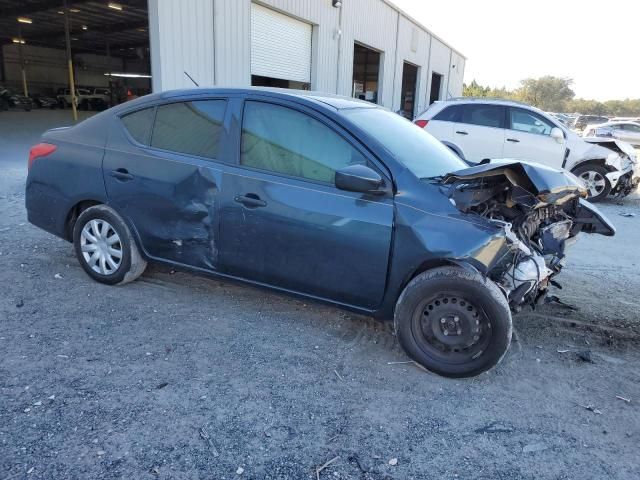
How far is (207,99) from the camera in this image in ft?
12.8

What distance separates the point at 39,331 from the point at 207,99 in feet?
6.93

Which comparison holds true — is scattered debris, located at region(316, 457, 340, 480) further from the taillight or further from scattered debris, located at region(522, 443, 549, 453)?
the taillight

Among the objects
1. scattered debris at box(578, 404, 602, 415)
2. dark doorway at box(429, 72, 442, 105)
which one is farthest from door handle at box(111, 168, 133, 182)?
dark doorway at box(429, 72, 442, 105)

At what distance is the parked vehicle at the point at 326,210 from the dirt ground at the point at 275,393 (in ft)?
1.13

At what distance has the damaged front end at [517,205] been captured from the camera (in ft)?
10.5

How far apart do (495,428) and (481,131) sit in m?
8.02

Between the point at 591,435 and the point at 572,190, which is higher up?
the point at 572,190

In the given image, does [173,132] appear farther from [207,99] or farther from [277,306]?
[277,306]

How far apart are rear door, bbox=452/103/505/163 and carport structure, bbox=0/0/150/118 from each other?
15.7m

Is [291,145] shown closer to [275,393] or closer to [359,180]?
[359,180]

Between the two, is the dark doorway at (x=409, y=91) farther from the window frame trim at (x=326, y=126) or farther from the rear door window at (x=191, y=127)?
the window frame trim at (x=326, y=126)

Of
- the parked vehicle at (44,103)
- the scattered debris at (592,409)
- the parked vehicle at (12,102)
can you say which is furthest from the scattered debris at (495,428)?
the parked vehicle at (44,103)

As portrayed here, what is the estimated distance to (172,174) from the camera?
388 cm

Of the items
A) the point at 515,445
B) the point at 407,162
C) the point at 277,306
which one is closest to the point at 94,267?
the point at 277,306
